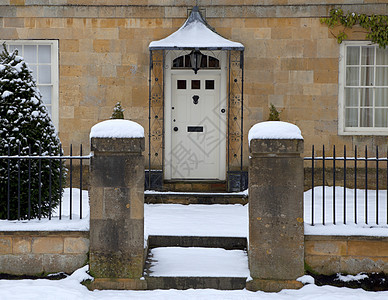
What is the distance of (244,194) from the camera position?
951cm

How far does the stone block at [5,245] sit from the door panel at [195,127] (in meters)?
5.47

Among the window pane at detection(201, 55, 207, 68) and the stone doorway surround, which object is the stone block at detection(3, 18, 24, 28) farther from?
the window pane at detection(201, 55, 207, 68)

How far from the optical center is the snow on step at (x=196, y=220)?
277 inches

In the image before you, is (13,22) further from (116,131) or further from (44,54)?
(116,131)

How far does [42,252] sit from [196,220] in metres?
2.72

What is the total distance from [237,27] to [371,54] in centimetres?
293

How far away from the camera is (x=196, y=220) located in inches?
310

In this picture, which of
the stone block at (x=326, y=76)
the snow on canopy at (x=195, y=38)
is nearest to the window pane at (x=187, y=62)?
the snow on canopy at (x=195, y=38)

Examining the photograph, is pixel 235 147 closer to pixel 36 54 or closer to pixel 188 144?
pixel 188 144

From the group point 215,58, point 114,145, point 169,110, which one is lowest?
point 114,145

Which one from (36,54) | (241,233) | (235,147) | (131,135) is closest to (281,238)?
(241,233)

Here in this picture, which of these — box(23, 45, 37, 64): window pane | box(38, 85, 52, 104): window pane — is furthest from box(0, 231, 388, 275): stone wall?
box(23, 45, 37, 64): window pane

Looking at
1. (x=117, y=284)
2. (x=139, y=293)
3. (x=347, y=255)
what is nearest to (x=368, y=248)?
(x=347, y=255)

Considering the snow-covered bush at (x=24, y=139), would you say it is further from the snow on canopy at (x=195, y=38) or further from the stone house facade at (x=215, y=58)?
the stone house facade at (x=215, y=58)
